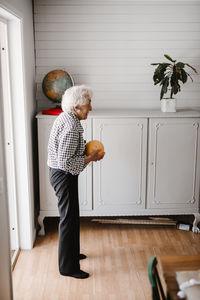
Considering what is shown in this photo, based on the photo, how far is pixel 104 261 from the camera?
3.53 metres

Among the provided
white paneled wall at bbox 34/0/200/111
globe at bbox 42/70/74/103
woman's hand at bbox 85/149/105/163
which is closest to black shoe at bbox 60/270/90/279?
woman's hand at bbox 85/149/105/163

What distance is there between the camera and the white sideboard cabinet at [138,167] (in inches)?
154

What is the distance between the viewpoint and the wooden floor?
3031 millimetres

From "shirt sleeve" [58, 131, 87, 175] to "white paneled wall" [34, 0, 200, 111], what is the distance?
58.6 inches

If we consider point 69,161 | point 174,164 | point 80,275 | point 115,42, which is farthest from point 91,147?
point 115,42

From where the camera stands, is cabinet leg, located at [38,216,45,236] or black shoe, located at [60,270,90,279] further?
cabinet leg, located at [38,216,45,236]

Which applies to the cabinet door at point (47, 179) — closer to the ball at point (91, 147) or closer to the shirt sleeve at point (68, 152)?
the ball at point (91, 147)

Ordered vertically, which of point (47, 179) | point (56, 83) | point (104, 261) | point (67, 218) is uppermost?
point (56, 83)

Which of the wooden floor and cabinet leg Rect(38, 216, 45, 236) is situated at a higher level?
cabinet leg Rect(38, 216, 45, 236)

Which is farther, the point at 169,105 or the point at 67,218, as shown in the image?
the point at 169,105

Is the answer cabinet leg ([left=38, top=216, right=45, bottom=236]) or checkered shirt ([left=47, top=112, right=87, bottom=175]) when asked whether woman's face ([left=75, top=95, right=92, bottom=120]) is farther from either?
cabinet leg ([left=38, top=216, right=45, bottom=236])

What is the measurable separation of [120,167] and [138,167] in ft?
0.67

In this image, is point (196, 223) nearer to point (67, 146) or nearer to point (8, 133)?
point (67, 146)

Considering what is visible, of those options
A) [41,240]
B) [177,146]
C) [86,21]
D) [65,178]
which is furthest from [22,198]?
[86,21]
